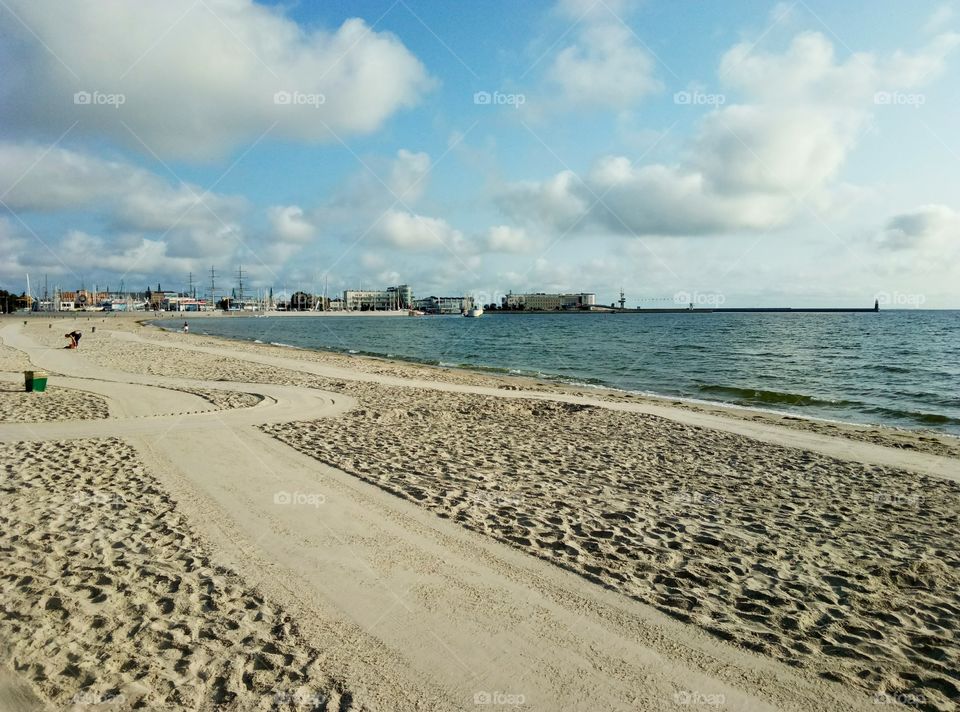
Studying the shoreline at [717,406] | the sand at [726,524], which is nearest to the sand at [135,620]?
the sand at [726,524]

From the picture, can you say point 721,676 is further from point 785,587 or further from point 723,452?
point 723,452

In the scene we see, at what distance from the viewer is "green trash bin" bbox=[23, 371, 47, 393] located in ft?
60.2

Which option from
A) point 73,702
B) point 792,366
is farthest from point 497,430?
point 792,366

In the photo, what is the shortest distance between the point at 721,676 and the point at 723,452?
933cm

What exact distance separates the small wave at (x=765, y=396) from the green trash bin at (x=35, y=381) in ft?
84.8

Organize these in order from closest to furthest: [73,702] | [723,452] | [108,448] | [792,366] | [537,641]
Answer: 1. [73,702]
2. [537,641]
3. [108,448]
4. [723,452]
5. [792,366]

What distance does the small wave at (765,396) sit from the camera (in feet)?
77.6

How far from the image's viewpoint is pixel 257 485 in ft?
30.0

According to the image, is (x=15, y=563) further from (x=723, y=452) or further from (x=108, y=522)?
(x=723, y=452)

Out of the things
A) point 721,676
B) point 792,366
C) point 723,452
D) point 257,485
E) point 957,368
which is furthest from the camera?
point 792,366

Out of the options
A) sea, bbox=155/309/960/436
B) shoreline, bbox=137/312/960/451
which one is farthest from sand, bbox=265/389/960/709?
sea, bbox=155/309/960/436

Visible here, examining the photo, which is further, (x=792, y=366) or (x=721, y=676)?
(x=792, y=366)

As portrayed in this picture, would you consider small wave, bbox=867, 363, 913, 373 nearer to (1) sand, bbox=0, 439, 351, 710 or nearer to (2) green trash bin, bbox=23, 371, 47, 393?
(1) sand, bbox=0, 439, 351, 710

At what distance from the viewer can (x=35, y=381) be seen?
60.2ft
